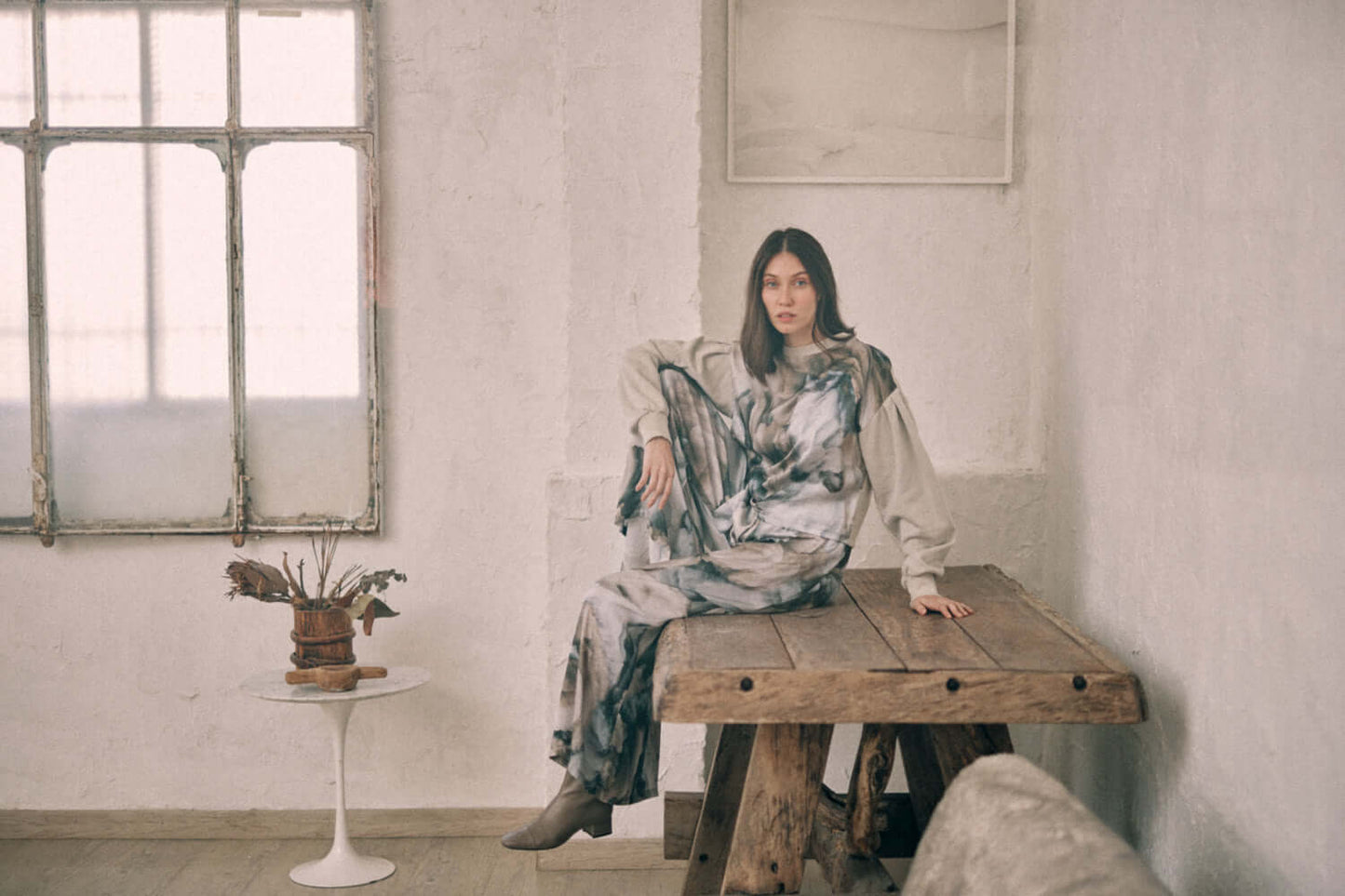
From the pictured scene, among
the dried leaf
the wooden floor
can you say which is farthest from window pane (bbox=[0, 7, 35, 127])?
the wooden floor

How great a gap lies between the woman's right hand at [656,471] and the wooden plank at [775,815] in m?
0.62

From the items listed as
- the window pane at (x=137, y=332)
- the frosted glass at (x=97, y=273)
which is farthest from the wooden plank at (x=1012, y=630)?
the frosted glass at (x=97, y=273)

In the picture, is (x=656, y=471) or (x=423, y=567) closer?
(x=656, y=471)

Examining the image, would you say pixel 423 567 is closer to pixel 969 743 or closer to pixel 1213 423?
pixel 969 743

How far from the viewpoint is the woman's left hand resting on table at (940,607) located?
250 cm

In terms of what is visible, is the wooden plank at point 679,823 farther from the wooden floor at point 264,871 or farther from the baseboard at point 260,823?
the baseboard at point 260,823

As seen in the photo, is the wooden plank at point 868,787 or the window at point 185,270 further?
the window at point 185,270

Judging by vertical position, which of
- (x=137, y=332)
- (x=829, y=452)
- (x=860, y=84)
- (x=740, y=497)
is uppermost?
(x=860, y=84)

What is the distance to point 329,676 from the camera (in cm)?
326

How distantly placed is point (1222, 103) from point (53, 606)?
3.32 metres

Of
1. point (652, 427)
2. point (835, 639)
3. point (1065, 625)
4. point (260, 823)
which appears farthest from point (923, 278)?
point (260, 823)

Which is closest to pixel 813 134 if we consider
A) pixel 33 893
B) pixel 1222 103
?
pixel 1222 103

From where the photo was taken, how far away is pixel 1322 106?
1743mm

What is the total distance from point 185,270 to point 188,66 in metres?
0.59
